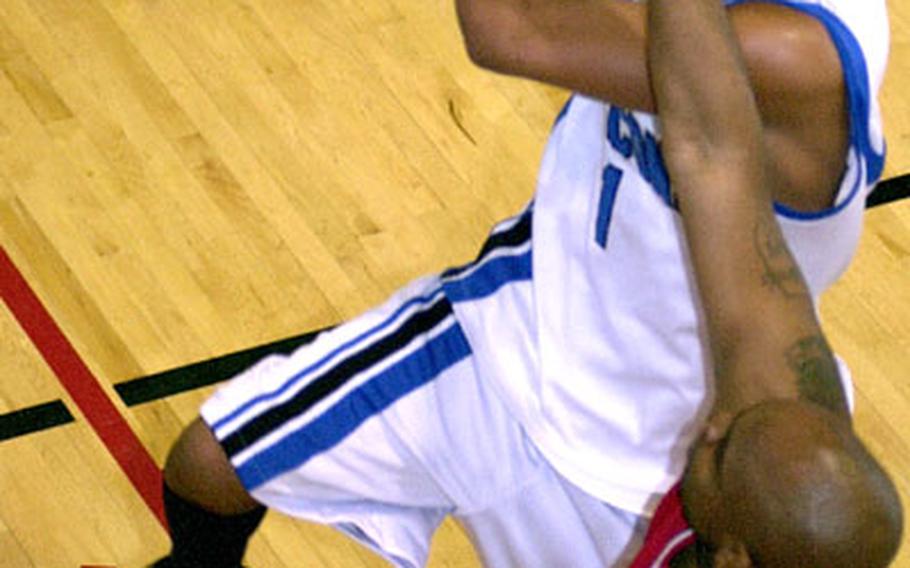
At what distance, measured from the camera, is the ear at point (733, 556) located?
1615mm

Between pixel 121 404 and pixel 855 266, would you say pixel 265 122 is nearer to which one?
pixel 121 404

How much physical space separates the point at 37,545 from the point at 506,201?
104 centimetres

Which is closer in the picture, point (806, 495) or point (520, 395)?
point (806, 495)

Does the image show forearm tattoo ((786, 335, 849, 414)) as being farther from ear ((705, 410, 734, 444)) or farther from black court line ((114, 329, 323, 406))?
black court line ((114, 329, 323, 406))

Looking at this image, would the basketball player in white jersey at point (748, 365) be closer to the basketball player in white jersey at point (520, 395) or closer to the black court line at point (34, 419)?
the basketball player in white jersey at point (520, 395)

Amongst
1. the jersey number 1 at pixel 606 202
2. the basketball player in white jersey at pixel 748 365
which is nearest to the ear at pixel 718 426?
the basketball player in white jersey at pixel 748 365

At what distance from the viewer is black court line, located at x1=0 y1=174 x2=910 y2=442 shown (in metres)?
3.07

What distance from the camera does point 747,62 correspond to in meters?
1.87

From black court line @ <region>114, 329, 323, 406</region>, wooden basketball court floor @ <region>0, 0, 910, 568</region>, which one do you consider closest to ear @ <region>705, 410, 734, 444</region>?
wooden basketball court floor @ <region>0, 0, 910, 568</region>

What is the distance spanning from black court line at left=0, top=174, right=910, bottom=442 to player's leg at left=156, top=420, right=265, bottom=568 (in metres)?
0.50

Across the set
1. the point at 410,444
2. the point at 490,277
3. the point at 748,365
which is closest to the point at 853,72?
the point at 748,365

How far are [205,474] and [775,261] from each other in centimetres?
93

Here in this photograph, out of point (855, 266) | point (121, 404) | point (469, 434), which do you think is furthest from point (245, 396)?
point (855, 266)

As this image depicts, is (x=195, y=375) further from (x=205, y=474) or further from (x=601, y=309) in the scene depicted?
(x=601, y=309)
